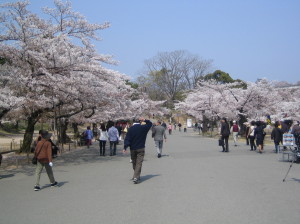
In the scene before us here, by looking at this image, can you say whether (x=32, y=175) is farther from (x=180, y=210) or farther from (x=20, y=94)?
(x=180, y=210)

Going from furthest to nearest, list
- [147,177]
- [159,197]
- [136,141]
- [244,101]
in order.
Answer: [244,101] < [147,177] < [136,141] < [159,197]

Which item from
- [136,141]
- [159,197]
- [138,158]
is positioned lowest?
[159,197]

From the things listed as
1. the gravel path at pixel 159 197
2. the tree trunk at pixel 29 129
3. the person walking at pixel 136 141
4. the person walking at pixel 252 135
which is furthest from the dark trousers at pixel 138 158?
the person walking at pixel 252 135

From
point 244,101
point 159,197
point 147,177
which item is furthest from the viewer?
point 244,101

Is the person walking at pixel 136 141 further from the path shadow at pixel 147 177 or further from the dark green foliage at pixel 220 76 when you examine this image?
the dark green foliage at pixel 220 76

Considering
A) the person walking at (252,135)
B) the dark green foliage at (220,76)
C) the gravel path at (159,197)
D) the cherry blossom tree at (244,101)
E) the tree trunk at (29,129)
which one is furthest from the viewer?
the dark green foliage at (220,76)

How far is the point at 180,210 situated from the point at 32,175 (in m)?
6.68

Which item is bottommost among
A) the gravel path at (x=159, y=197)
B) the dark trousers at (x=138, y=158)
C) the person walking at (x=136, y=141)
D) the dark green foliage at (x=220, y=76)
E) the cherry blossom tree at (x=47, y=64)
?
the gravel path at (x=159, y=197)

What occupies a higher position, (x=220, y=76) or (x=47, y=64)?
(x=220, y=76)

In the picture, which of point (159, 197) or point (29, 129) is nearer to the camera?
point (159, 197)

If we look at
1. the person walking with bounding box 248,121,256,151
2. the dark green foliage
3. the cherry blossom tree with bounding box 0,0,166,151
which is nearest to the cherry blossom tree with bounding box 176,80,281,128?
the person walking with bounding box 248,121,256,151

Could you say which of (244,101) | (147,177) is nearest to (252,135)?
(147,177)

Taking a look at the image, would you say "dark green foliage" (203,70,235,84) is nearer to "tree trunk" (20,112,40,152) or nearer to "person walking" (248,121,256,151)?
"person walking" (248,121,256,151)

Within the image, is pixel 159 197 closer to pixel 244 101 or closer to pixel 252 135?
pixel 252 135
